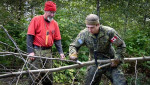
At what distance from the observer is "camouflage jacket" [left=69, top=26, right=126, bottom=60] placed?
11.3 feet

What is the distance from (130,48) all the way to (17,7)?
510cm

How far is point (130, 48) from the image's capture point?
5801 millimetres

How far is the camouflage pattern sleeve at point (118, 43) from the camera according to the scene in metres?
3.41

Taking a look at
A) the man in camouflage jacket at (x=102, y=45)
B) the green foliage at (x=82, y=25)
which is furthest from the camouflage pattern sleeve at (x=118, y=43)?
the green foliage at (x=82, y=25)

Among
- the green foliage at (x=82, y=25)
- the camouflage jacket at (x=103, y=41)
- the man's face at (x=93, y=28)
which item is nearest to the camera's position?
the man's face at (x=93, y=28)

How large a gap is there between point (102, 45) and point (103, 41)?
0.10 meters

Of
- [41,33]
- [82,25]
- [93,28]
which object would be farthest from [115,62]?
[82,25]

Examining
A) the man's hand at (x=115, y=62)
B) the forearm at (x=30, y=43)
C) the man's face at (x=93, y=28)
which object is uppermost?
the man's face at (x=93, y=28)

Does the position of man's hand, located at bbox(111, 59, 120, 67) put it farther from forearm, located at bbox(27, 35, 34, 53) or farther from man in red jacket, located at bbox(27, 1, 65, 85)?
forearm, located at bbox(27, 35, 34, 53)

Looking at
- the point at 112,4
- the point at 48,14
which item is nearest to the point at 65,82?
the point at 48,14

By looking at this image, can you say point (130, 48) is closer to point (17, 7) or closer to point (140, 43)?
point (140, 43)

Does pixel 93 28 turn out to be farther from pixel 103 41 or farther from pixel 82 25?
pixel 82 25

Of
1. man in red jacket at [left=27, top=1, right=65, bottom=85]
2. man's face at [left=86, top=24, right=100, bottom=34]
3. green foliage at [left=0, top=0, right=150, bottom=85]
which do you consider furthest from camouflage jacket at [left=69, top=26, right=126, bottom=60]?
green foliage at [left=0, top=0, right=150, bottom=85]

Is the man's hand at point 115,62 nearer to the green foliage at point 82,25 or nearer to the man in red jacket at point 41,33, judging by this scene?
the man in red jacket at point 41,33
